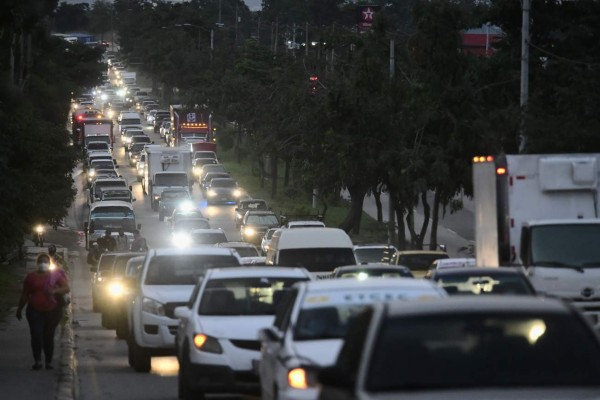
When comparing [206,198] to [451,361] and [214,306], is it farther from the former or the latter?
[451,361]

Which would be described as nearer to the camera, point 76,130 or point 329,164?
point 329,164

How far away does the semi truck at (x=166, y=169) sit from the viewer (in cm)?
7562

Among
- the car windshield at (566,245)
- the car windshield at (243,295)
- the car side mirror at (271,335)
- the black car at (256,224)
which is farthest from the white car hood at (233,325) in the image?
the black car at (256,224)

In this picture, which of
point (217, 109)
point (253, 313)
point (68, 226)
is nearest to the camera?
point (253, 313)

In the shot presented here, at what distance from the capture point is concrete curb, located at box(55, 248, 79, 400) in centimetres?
1819

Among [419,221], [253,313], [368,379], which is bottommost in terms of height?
[419,221]

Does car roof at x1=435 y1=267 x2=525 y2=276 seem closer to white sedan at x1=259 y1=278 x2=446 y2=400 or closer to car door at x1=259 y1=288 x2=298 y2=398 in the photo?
car door at x1=259 y1=288 x2=298 y2=398

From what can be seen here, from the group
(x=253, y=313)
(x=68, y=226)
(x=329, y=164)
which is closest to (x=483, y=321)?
(x=253, y=313)

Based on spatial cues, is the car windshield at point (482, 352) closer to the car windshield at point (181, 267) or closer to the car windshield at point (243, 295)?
the car windshield at point (243, 295)

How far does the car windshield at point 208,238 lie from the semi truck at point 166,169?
2416cm

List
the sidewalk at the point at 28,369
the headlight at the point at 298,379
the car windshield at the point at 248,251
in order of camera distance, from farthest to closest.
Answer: the car windshield at the point at 248,251, the sidewalk at the point at 28,369, the headlight at the point at 298,379

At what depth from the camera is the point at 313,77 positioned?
251 ft

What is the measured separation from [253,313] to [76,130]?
3500 inches

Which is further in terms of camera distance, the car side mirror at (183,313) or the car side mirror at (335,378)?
Answer: the car side mirror at (183,313)
